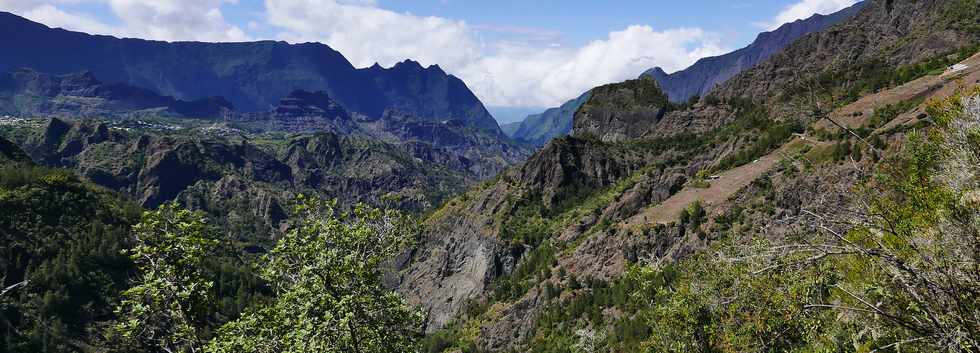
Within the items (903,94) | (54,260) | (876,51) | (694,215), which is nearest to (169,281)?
(694,215)

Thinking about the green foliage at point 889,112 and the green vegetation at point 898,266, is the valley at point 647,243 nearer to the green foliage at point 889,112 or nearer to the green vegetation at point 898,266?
the green vegetation at point 898,266

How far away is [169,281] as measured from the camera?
13.5m

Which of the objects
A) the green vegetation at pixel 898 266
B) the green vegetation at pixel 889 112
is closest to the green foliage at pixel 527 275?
the green vegetation at pixel 889 112

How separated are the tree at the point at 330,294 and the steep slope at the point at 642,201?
18.3m

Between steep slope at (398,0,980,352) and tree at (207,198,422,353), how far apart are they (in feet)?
60.0

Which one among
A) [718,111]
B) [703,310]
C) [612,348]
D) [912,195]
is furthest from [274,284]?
[718,111]

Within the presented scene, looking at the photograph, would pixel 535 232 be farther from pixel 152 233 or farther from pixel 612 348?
pixel 152 233

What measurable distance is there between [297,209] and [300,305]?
9.96ft

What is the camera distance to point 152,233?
13852 mm

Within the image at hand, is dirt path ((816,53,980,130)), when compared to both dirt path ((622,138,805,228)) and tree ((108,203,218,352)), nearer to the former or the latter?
dirt path ((622,138,805,228))

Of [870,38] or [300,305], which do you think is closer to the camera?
[300,305]

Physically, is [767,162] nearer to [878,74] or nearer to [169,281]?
[878,74]

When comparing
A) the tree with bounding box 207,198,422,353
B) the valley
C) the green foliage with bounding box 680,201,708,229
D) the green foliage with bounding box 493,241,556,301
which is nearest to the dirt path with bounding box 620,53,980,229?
the valley

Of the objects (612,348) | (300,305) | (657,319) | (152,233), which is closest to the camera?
(152,233)
